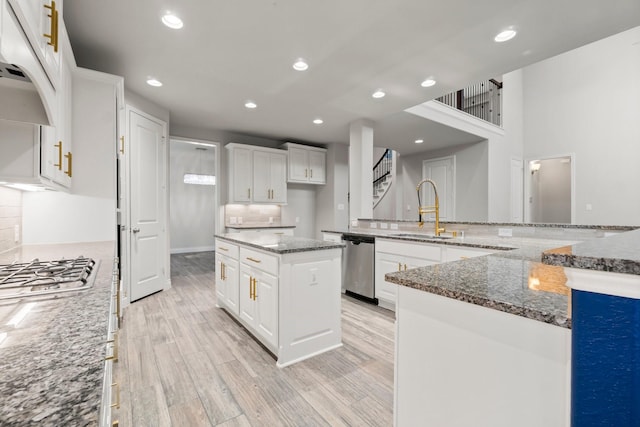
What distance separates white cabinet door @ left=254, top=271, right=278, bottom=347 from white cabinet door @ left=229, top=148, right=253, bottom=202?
3.07 metres

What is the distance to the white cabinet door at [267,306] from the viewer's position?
2129 mm

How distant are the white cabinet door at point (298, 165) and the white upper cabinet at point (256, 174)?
5.4 inches

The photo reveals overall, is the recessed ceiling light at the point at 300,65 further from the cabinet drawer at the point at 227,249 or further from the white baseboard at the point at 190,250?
the white baseboard at the point at 190,250

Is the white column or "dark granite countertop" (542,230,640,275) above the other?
the white column

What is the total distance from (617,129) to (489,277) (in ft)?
22.8

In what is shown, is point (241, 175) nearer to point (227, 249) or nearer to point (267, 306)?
point (227, 249)

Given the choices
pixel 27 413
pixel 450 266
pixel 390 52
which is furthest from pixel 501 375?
pixel 390 52

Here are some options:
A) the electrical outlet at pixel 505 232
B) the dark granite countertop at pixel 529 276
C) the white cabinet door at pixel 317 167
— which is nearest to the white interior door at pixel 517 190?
the electrical outlet at pixel 505 232

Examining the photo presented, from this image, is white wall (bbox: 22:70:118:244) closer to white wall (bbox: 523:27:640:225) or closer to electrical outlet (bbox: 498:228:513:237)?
electrical outlet (bbox: 498:228:513:237)

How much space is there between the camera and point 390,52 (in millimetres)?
2648

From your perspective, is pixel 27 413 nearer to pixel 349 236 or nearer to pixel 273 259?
pixel 273 259

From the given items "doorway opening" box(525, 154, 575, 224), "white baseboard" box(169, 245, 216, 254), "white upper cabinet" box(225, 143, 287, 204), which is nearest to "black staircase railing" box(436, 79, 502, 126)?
"doorway opening" box(525, 154, 575, 224)

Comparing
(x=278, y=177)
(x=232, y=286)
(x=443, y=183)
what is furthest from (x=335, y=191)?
(x=232, y=286)

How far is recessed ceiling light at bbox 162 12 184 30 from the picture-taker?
2.13 meters
